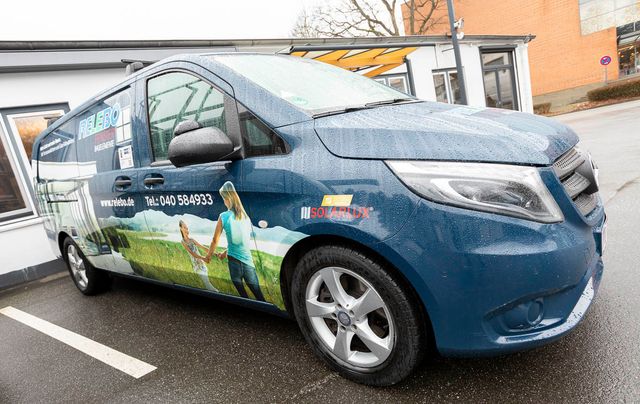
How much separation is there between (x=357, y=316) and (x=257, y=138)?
998mm

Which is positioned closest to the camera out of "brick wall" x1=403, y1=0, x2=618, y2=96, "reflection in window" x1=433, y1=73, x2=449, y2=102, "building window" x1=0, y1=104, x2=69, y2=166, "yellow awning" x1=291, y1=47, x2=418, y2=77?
"building window" x1=0, y1=104, x2=69, y2=166

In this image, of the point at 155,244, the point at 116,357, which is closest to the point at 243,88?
the point at 155,244

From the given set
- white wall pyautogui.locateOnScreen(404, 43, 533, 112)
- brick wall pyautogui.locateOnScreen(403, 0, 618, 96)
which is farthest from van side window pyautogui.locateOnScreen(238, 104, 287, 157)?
brick wall pyautogui.locateOnScreen(403, 0, 618, 96)

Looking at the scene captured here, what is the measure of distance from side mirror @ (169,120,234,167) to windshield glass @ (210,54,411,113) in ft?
1.23

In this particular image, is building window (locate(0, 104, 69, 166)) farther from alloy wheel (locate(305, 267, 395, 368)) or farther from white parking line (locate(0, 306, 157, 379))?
alloy wheel (locate(305, 267, 395, 368))

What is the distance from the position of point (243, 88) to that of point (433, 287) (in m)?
1.38

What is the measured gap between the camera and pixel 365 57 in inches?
364

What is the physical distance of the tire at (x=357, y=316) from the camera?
5.60 ft

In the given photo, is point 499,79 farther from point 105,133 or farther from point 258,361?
point 258,361

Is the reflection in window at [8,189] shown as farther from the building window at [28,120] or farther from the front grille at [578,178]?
the front grille at [578,178]

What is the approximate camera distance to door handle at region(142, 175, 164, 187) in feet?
8.36

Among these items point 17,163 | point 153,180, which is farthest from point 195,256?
point 17,163

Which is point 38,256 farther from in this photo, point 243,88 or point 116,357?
point 243,88

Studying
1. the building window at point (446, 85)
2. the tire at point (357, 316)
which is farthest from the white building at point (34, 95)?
the tire at point (357, 316)
